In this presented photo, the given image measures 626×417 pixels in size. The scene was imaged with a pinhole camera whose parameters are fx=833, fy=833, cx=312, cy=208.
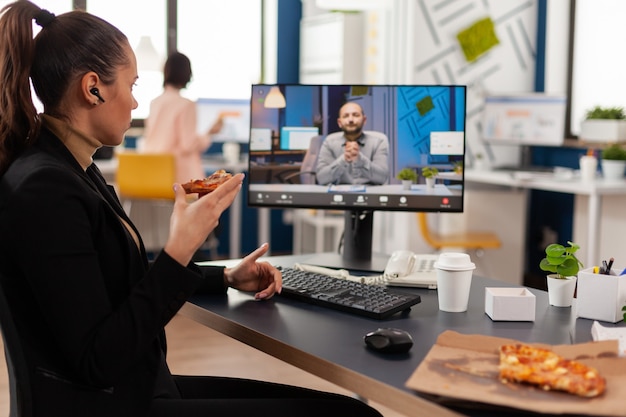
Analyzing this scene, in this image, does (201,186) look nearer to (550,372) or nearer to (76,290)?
(76,290)

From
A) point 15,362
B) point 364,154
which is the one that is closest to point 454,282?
point 364,154

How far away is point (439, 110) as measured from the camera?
208 cm

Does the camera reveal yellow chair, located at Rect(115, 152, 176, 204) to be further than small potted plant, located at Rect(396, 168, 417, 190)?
Yes

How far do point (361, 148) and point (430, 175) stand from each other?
187 mm

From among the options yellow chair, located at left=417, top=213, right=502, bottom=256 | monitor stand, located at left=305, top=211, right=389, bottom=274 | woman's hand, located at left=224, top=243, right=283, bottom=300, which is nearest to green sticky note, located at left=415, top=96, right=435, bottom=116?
monitor stand, located at left=305, top=211, right=389, bottom=274

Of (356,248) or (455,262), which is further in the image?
(356,248)

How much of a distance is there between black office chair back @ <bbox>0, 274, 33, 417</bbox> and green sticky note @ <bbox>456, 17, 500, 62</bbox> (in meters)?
4.24

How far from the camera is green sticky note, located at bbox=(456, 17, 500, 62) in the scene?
16.6 feet

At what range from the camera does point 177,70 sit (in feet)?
15.1

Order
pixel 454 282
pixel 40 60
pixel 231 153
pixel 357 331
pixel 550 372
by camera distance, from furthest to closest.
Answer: pixel 231 153 → pixel 454 282 → pixel 357 331 → pixel 40 60 → pixel 550 372

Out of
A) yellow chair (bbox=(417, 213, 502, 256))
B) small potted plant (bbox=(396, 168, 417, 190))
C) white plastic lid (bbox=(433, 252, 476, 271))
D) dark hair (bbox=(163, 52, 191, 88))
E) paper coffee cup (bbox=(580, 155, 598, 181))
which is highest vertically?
dark hair (bbox=(163, 52, 191, 88))

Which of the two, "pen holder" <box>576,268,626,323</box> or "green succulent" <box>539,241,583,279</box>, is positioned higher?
"green succulent" <box>539,241,583,279</box>

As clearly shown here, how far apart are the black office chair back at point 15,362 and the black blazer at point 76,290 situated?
0.01 m

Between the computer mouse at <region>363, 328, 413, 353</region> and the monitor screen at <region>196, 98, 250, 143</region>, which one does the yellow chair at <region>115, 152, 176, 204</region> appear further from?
the computer mouse at <region>363, 328, 413, 353</region>
